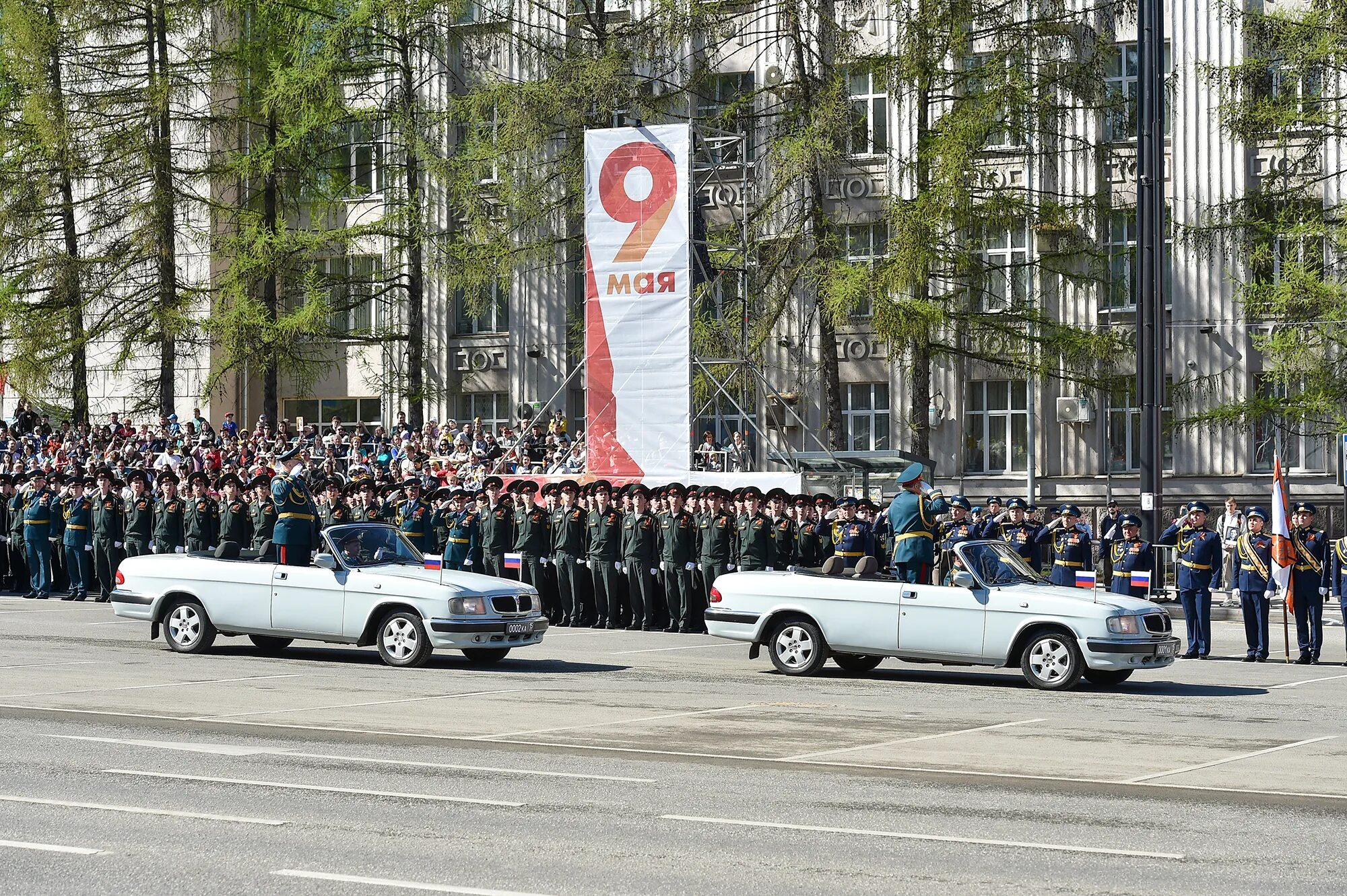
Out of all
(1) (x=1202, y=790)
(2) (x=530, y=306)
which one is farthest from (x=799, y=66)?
(1) (x=1202, y=790)

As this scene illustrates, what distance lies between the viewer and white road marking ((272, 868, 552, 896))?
24.1ft

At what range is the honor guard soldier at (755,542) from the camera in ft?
75.3

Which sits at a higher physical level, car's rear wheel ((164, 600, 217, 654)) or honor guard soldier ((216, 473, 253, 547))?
honor guard soldier ((216, 473, 253, 547))

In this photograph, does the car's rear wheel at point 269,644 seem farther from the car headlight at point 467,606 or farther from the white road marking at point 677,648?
the white road marking at point 677,648

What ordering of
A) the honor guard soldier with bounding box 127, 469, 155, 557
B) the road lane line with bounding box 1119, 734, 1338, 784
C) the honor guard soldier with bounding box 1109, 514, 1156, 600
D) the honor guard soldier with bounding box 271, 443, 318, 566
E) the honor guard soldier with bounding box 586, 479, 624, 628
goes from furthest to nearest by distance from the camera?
the honor guard soldier with bounding box 127, 469, 155, 557, the honor guard soldier with bounding box 586, 479, 624, 628, the honor guard soldier with bounding box 1109, 514, 1156, 600, the honor guard soldier with bounding box 271, 443, 318, 566, the road lane line with bounding box 1119, 734, 1338, 784

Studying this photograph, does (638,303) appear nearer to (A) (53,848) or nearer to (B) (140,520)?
(B) (140,520)

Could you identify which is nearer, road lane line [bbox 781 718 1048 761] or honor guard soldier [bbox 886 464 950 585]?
road lane line [bbox 781 718 1048 761]

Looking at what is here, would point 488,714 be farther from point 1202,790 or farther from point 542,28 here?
point 542,28

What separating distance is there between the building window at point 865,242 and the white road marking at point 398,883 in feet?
89.3

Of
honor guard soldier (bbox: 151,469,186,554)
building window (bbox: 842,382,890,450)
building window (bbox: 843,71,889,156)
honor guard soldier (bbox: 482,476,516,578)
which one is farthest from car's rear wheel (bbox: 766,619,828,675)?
building window (bbox: 842,382,890,450)

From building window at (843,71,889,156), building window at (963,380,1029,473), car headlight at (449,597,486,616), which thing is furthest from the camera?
building window at (963,380,1029,473)

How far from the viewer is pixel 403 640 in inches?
678

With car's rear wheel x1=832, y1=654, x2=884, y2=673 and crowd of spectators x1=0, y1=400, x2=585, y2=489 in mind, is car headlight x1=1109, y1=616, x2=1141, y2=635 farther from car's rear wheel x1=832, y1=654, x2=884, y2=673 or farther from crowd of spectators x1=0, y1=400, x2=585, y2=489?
crowd of spectators x1=0, y1=400, x2=585, y2=489

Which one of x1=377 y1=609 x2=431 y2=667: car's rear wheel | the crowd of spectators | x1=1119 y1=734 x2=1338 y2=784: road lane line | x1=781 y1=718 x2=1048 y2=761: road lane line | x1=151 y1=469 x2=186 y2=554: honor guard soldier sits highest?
the crowd of spectators
